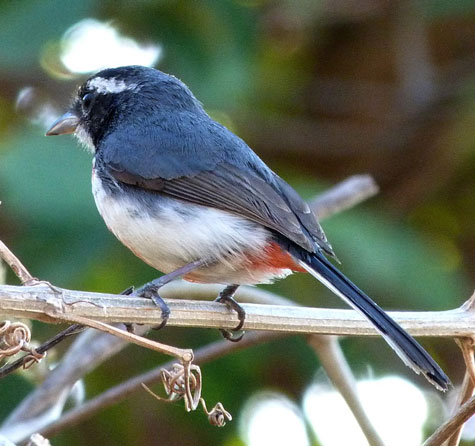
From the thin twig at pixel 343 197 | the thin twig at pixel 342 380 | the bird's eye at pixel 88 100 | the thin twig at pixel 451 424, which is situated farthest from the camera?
the bird's eye at pixel 88 100

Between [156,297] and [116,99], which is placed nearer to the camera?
[156,297]

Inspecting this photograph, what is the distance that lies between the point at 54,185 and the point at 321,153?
7.78 ft

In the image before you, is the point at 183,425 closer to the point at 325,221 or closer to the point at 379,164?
the point at 325,221

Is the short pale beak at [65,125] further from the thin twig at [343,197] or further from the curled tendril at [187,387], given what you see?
the curled tendril at [187,387]

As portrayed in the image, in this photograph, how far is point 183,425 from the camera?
5.23 m

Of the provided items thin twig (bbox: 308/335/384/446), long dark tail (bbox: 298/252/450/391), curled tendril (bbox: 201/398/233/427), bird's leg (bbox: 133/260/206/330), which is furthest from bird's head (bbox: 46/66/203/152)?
curled tendril (bbox: 201/398/233/427)

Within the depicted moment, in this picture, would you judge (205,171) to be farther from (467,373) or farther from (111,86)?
(467,373)

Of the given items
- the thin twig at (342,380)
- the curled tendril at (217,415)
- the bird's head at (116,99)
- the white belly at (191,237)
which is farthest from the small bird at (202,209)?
the curled tendril at (217,415)

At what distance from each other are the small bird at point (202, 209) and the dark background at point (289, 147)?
0.34m

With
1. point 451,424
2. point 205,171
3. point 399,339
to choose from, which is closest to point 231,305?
point 399,339

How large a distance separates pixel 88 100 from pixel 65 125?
0.17 meters

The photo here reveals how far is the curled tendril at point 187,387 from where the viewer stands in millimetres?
2787

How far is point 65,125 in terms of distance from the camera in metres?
4.61

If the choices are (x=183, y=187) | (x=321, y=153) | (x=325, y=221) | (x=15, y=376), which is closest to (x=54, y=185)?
(x=183, y=187)
